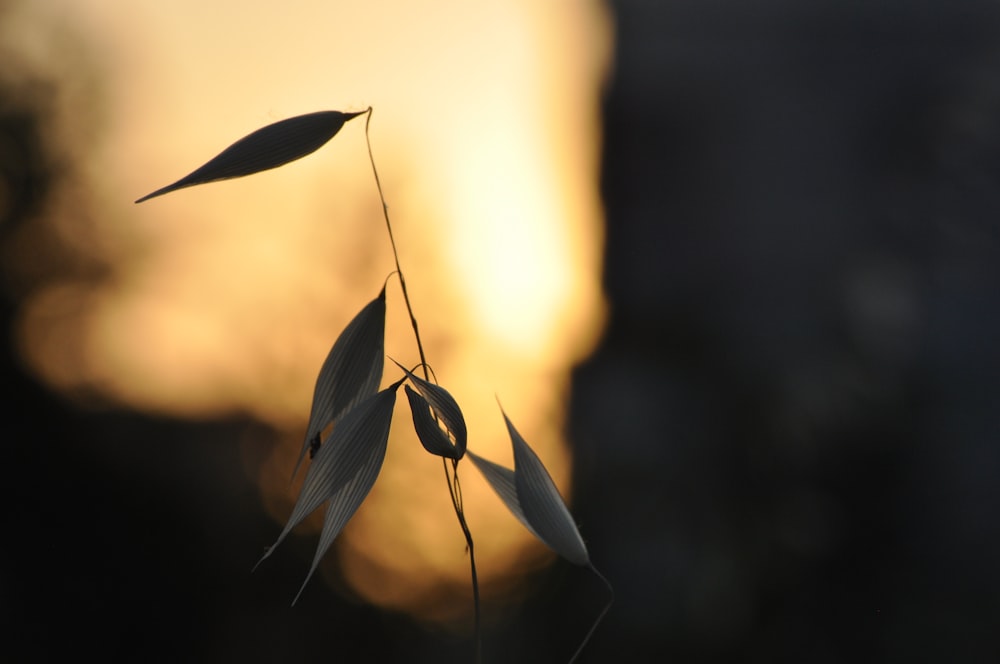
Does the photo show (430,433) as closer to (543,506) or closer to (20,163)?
(543,506)

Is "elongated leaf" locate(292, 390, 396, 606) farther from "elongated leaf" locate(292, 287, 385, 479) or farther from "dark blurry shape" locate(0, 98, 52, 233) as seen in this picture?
"dark blurry shape" locate(0, 98, 52, 233)

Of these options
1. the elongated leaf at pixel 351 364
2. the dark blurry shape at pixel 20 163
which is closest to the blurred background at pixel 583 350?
the dark blurry shape at pixel 20 163

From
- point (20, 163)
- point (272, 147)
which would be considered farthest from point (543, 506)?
point (20, 163)

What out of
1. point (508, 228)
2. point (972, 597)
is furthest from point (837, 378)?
point (508, 228)

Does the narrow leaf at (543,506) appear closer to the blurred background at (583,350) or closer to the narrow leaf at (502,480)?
the narrow leaf at (502,480)

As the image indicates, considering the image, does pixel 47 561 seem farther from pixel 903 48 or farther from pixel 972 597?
pixel 903 48

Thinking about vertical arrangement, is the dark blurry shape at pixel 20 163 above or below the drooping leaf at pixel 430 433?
below
